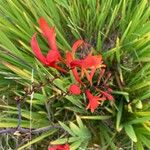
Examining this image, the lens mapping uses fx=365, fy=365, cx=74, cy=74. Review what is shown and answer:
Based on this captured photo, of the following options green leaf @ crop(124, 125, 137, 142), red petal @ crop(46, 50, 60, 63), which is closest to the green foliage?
green leaf @ crop(124, 125, 137, 142)

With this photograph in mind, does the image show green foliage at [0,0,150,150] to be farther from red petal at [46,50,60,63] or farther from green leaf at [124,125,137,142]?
red petal at [46,50,60,63]

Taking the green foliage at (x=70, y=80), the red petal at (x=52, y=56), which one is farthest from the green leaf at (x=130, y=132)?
the red petal at (x=52, y=56)

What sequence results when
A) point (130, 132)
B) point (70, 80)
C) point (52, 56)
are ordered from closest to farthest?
point (52, 56)
point (130, 132)
point (70, 80)

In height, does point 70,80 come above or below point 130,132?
above

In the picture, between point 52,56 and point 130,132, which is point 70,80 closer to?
point 130,132

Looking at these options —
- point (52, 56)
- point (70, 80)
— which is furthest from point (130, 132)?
point (52, 56)

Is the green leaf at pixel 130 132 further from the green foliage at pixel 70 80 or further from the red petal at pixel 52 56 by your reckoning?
the red petal at pixel 52 56

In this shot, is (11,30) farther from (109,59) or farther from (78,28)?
(109,59)

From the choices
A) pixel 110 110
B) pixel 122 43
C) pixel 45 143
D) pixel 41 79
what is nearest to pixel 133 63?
pixel 122 43
